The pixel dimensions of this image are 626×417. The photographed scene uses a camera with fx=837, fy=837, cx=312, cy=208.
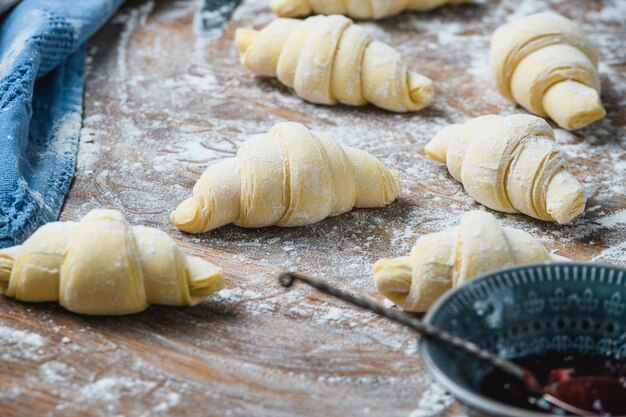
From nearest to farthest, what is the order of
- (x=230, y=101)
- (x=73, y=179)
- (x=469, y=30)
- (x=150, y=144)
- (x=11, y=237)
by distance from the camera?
(x=11, y=237) < (x=73, y=179) < (x=150, y=144) < (x=230, y=101) < (x=469, y=30)

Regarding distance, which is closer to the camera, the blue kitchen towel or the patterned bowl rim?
the patterned bowl rim

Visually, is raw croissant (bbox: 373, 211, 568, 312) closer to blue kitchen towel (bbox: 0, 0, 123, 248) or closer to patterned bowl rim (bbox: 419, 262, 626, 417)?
patterned bowl rim (bbox: 419, 262, 626, 417)

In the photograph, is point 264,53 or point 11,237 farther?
point 264,53

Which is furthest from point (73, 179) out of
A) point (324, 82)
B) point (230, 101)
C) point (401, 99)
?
point (401, 99)

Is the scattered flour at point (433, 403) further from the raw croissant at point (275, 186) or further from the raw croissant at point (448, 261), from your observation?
the raw croissant at point (275, 186)

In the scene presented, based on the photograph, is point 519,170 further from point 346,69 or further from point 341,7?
point 341,7

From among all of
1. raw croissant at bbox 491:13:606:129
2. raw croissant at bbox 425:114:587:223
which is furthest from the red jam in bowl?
raw croissant at bbox 491:13:606:129

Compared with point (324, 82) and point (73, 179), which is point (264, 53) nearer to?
point (324, 82)

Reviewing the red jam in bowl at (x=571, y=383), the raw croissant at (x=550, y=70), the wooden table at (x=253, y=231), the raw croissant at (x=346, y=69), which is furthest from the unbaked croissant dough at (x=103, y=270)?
the raw croissant at (x=550, y=70)
